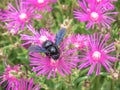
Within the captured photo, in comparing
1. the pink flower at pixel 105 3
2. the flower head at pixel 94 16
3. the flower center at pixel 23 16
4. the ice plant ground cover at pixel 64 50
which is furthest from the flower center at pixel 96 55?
the flower center at pixel 23 16

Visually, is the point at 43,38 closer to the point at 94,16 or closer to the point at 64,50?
the point at 64,50

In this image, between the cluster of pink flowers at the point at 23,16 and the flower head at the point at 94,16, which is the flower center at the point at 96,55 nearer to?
the flower head at the point at 94,16

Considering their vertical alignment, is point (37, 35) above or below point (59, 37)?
above

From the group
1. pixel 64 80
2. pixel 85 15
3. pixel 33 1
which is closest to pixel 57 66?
pixel 64 80

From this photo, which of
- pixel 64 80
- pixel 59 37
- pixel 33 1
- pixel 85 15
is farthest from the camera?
pixel 33 1

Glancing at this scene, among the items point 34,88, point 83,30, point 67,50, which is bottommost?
point 34,88

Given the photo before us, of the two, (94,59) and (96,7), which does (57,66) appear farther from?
(96,7)
